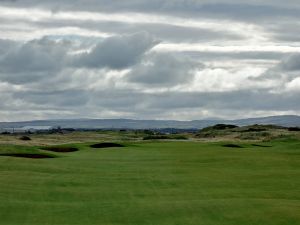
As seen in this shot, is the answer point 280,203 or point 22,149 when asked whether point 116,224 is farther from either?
point 22,149

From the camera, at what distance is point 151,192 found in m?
32.3

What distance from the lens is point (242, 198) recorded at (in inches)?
1171

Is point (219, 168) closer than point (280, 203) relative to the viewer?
No

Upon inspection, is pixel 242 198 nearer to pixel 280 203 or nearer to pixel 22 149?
pixel 280 203

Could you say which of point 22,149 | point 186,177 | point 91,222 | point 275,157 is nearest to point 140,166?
point 186,177

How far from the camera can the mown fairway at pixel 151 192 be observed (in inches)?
970

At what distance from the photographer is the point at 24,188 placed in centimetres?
3288

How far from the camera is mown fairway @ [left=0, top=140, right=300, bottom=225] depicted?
24.6 metres

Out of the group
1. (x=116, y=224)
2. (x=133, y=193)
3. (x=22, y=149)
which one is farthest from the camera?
(x=22, y=149)

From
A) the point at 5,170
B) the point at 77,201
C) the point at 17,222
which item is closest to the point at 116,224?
the point at 17,222

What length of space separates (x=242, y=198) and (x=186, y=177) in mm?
9947

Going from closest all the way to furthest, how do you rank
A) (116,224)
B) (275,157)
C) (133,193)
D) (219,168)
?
1. (116,224)
2. (133,193)
3. (219,168)
4. (275,157)

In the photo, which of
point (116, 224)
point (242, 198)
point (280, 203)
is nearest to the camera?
point (116, 224)

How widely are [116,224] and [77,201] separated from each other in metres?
6.34
